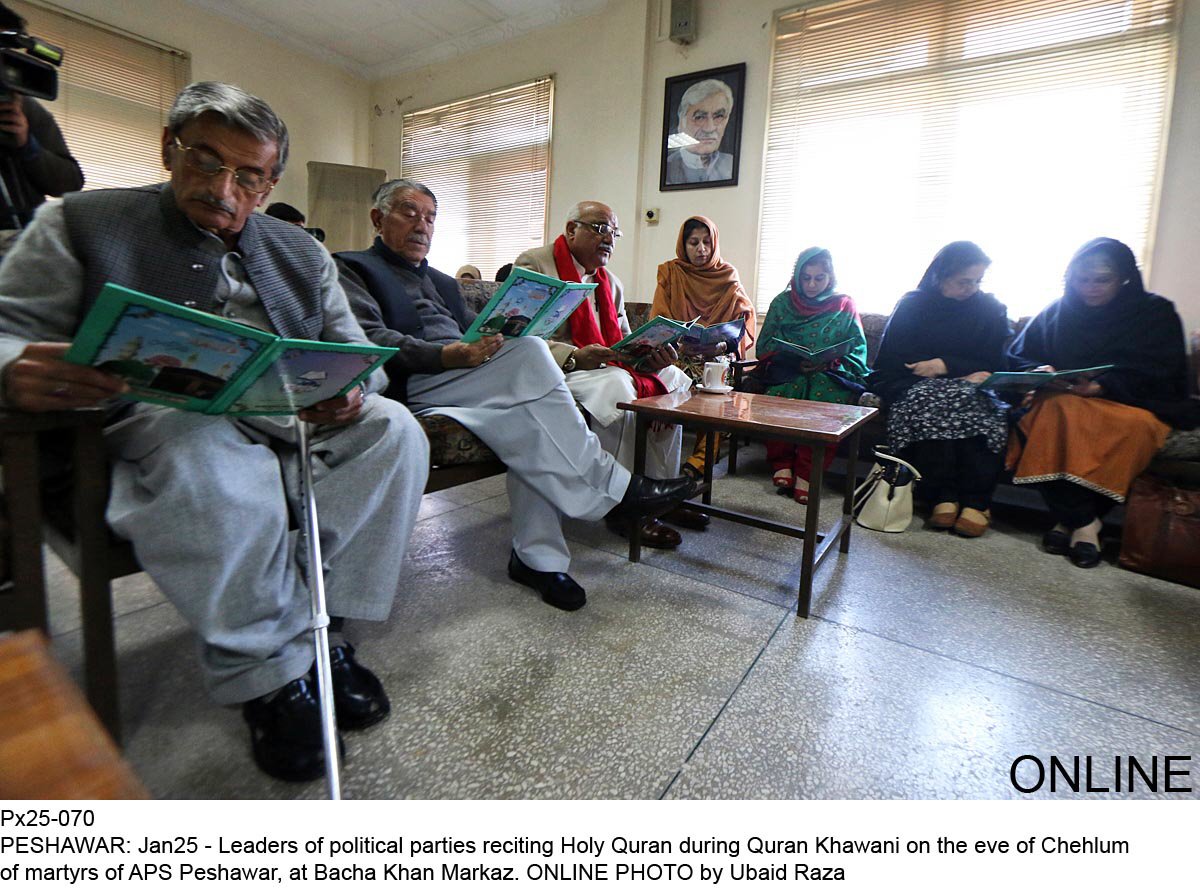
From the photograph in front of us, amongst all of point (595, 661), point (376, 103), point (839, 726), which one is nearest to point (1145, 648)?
point (839, 726)

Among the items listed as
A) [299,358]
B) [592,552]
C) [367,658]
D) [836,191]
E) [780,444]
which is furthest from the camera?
[836,191]

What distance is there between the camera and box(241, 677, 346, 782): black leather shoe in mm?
886

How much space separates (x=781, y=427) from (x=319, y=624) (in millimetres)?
1055

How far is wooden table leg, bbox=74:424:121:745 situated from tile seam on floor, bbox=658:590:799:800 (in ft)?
2.74

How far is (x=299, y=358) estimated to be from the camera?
0.81 metres

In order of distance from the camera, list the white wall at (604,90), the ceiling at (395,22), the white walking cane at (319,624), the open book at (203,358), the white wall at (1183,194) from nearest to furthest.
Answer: the open book at (203,358) < the white walking cane at (319,624) < the white wall at (1183,194) < the white wall at (604,90) < the ceiling at (395,22)

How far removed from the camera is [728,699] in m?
1.13

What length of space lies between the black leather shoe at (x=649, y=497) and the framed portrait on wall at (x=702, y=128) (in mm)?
2727

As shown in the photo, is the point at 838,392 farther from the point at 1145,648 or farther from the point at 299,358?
the point at 299,358

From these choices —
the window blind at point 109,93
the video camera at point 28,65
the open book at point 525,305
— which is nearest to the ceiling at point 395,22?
the window blind at point 109,93

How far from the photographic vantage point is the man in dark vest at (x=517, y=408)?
57.2 inches

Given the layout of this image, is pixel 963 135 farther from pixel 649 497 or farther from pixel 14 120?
pixel 14 120

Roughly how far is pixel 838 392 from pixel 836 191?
4.71 feet

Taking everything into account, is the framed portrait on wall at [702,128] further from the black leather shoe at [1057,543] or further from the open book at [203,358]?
the open book at [203,358]
